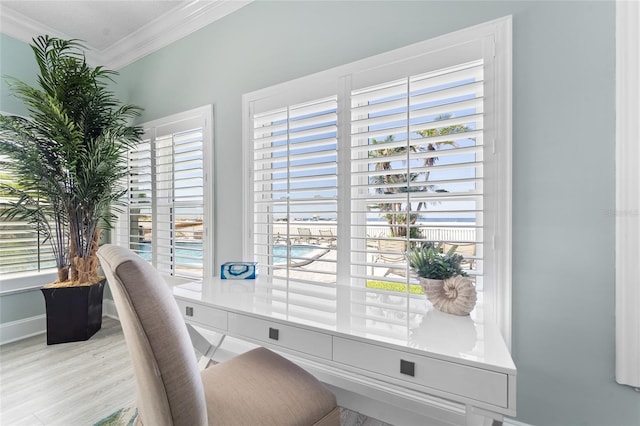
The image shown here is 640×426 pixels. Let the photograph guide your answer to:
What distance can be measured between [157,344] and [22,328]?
3.17 m

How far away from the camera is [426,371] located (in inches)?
37.1

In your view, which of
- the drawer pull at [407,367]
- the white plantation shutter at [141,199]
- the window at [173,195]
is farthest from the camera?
the white plantation shutter at [141,199]

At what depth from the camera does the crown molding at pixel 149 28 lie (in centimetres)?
237

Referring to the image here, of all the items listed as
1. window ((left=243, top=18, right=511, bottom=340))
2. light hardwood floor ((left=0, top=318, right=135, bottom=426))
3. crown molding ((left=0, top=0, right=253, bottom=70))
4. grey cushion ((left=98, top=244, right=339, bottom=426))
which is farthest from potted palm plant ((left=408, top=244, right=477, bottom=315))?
crown molding ((left=0, top=0, right=253, bottom=70))

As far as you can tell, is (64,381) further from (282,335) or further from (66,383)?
(282,335)

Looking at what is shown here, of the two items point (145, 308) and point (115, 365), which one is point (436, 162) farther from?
point (115, 365)

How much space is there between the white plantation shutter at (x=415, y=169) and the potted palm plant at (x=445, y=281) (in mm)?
261

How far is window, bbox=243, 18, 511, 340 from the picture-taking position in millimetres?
1430

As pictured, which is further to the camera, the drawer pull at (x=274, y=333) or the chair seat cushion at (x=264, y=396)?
the drawer pull at (x=274, y=333)

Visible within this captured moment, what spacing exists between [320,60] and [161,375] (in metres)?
1.87

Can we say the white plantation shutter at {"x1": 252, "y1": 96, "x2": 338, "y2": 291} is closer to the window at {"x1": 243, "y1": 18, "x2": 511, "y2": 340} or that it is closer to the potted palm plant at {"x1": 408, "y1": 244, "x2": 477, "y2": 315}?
the window at {"x1": 243, "y1": 18, "x2": 511, "y2": 340}

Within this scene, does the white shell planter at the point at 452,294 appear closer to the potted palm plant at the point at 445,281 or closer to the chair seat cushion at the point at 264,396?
the potted palm plant at the point at 445,281

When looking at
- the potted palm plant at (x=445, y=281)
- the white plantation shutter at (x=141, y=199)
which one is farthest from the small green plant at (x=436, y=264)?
the white plantation shutter at (x=141, y=199)

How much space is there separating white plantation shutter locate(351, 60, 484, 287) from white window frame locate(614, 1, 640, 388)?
49cm
